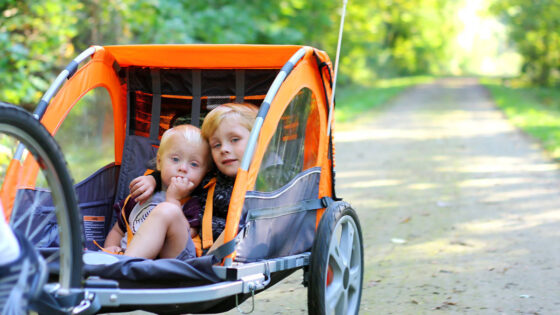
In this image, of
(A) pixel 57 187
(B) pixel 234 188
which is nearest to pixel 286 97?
(B) pixel 234 188

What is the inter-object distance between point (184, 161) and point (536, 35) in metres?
31.6

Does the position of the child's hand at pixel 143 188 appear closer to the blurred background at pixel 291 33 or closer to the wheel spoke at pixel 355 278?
the wheel spoke at pixel 355 278

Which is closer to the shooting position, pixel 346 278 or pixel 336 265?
pixel 336 265

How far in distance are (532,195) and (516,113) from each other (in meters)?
10.6

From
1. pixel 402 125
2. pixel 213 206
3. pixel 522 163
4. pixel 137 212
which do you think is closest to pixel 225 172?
pixel 213 206

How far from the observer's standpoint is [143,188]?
3701 millimetres

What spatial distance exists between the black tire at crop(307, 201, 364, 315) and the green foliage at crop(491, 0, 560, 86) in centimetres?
2749

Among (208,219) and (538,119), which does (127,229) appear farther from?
(538,119)

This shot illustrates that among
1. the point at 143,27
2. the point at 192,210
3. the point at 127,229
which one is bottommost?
the point at 127,229

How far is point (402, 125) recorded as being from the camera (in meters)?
15.1

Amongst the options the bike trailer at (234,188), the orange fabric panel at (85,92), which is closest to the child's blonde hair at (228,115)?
the bike trailer at (234,188)

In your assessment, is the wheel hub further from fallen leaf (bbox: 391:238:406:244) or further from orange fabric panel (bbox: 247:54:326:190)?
fallen leaf (bbox: 391:238:406:244)

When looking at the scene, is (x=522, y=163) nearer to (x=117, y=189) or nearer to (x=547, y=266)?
(x=547, y=266)

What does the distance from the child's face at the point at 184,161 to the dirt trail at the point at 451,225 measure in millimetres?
941
